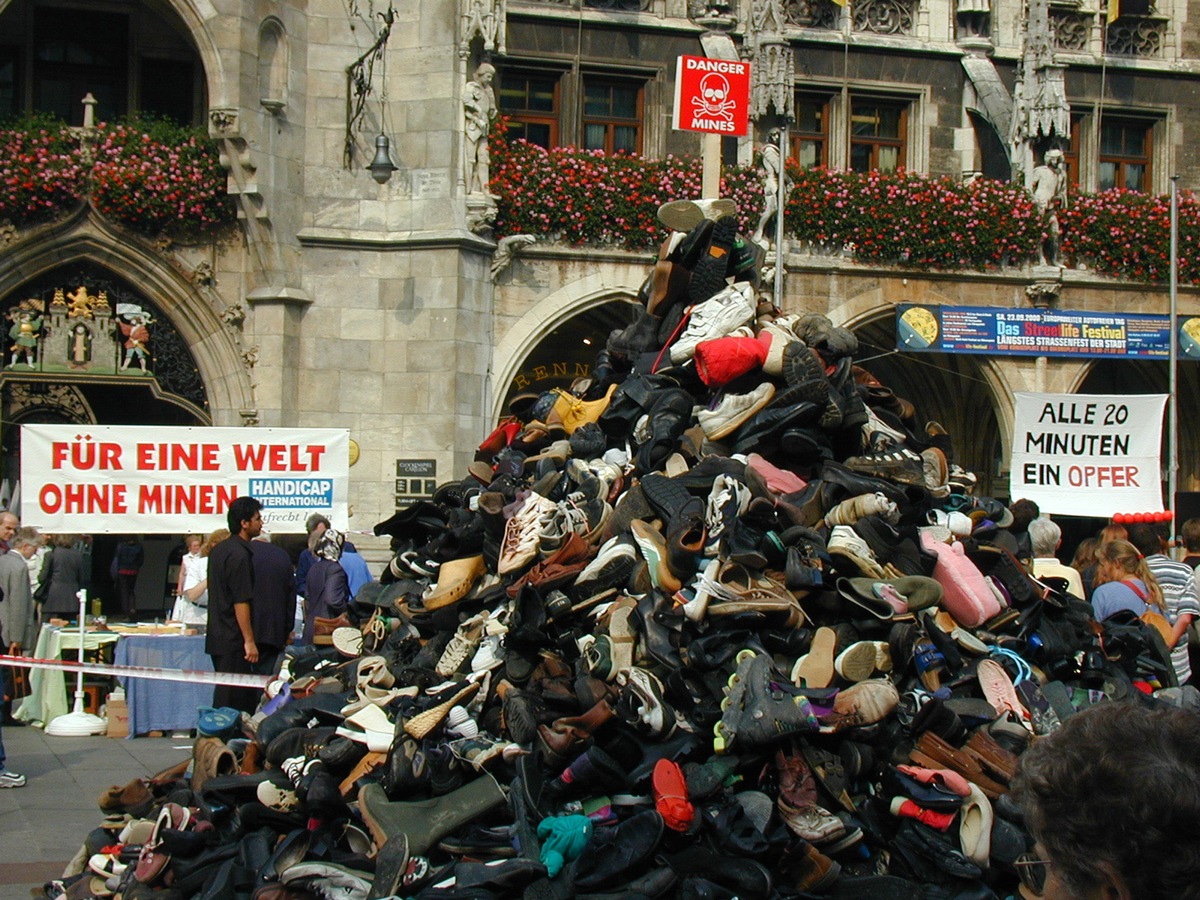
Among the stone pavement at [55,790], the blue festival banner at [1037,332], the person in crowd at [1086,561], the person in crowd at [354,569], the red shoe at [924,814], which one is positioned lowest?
the stone pavement at [55,790]

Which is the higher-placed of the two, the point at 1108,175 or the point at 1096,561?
the point at 1108,175

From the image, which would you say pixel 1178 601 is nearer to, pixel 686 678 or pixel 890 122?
pixel 686 678

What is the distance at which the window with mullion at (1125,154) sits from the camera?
68.5ft

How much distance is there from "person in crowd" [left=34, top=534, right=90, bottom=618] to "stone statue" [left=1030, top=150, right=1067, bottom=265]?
41.7 ft

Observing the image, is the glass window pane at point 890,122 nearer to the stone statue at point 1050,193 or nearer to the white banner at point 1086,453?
the stone statue at point 1050,193

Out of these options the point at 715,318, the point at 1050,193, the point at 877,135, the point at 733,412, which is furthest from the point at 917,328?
the point at 733,412

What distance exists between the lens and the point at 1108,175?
20.9 metres

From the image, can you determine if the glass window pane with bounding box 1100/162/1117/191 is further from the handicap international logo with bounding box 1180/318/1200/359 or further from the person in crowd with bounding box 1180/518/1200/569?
the person in crowd with bounding box 1180/518/1200/569

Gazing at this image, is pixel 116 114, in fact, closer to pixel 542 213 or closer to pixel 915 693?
pixel 542 213

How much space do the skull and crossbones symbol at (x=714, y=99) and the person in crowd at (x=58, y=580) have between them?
694cm

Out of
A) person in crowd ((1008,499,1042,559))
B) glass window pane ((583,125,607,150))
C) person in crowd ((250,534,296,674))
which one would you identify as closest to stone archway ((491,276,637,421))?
glass window pane ((583,125,607,150))

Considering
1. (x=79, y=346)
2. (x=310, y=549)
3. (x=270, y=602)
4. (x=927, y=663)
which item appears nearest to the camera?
(x=927, y=663)

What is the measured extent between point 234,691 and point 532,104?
38.2 ft

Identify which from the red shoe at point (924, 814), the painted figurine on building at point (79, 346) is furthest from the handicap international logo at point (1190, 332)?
the red shoe at point (924, 814)
